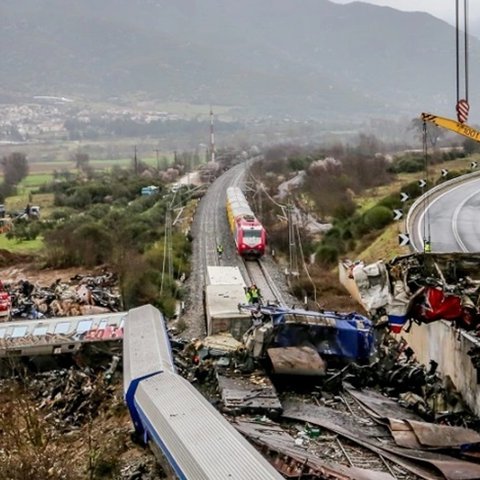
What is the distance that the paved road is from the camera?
31.8m

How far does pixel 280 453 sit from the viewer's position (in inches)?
497

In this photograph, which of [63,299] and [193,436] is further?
[63,299]

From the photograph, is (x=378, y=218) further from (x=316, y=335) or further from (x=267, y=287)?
(x=316, y=335)

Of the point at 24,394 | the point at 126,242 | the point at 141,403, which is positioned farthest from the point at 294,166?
the point at 141,403

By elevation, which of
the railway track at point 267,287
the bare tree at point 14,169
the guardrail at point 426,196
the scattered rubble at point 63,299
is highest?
the bare tree at point 14,169

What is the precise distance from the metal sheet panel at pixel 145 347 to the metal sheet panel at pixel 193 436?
2.75ft

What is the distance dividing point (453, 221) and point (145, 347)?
79.5 feet

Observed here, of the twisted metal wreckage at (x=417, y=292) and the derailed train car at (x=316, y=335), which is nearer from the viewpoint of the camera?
the twisted metal wreckage at (x=417, y=292)

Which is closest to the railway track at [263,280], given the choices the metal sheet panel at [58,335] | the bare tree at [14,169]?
the metal sheet panel at [58,335]

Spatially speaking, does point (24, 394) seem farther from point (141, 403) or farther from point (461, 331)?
point (461, 331)

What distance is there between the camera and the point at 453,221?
3719cm

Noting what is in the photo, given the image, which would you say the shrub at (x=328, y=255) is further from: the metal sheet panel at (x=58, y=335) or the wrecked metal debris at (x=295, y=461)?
the wrecked metal debris at (x=295, y=461)

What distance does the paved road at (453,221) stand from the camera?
3184cm

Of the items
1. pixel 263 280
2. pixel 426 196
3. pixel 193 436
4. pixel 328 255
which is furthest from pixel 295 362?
pixel 426 196
